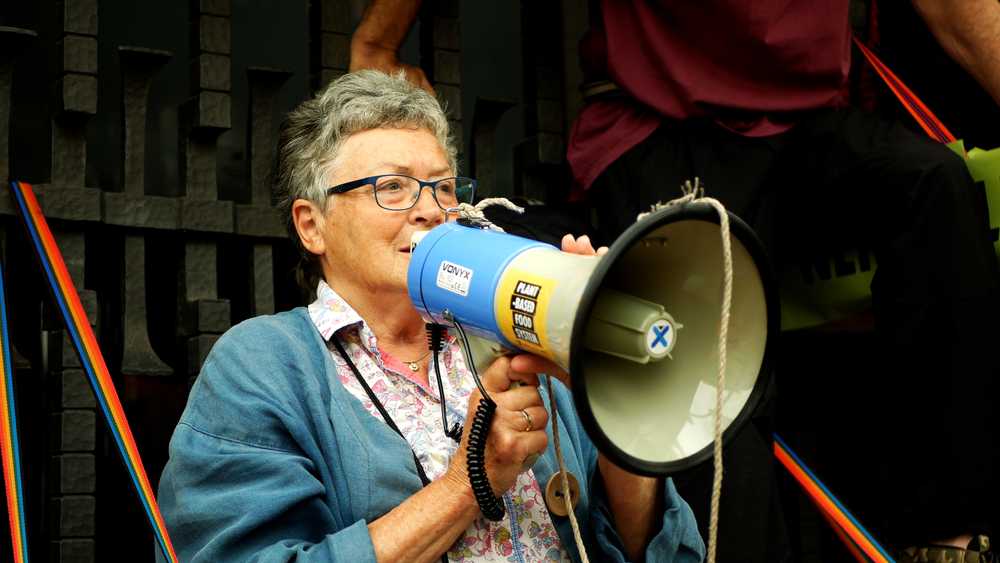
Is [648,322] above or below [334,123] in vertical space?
below

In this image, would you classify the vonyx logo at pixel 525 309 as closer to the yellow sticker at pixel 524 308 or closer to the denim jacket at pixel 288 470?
the yellow sticker at pixel 524 308

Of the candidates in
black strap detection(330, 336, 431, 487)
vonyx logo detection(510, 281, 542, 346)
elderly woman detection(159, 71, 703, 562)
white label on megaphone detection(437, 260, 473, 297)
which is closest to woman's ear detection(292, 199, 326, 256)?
elderly woman detection(159, 71, 703, 562)

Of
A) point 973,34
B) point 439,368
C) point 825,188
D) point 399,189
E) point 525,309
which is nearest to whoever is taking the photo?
point 525,309

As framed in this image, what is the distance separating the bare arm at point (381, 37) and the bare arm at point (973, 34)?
126 centimetres

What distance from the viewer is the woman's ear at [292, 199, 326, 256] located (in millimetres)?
2518

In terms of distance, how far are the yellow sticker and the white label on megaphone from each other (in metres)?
0.09

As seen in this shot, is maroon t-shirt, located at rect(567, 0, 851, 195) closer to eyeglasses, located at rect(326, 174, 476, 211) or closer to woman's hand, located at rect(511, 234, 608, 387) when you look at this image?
eyeglasses, located at rect(326, 174, 476, 211)

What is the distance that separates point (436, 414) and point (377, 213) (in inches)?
15.9

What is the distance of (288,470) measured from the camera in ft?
6.54

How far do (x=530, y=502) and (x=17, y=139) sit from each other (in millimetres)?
1862

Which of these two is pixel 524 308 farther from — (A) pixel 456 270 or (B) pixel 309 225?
(B) pixel 309 225

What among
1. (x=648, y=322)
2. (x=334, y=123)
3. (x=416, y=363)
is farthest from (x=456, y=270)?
(x=334, y=123)

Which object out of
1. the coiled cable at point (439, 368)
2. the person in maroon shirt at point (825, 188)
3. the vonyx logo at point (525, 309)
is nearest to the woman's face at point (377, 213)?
the coiled cable at point (439, 368)

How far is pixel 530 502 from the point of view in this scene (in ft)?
7.21
